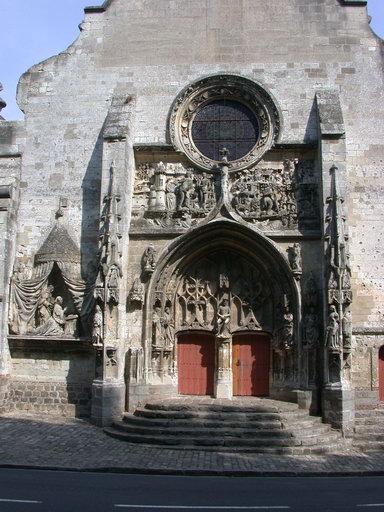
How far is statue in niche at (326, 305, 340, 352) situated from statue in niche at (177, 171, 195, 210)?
14.4ft

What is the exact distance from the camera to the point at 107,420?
12.3 m

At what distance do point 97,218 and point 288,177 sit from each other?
5012 mm

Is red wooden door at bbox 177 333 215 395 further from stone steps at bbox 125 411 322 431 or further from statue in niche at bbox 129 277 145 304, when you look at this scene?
stone steps at bbox 125 411 322 431

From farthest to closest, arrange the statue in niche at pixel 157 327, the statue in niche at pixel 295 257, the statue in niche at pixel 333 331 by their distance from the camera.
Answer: the statue in niche at pixel 157 327, the statue in niche at pixel 295 257, the statue in niche at pixel 333 331

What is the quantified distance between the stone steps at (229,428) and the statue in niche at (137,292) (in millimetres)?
2516

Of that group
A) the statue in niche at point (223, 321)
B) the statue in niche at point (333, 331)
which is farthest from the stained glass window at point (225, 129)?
the statue in niche at point (333, 331)

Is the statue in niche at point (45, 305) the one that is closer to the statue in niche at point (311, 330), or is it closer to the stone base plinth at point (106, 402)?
the stone base plinth at point (106, 402)

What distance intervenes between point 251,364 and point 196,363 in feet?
4.60

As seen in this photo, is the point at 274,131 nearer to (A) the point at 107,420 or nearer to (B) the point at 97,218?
(B) the point at 97,218

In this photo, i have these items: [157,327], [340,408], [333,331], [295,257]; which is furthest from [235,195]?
[340,408]

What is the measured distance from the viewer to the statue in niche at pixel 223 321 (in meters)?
13.8

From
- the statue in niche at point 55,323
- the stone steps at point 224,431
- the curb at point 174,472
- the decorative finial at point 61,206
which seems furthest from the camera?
the decorative finial at point 61,206

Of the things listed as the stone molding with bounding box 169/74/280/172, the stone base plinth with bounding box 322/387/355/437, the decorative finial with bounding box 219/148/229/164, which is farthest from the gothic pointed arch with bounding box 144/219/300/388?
the stone molding with bounding box 169/74/280/172

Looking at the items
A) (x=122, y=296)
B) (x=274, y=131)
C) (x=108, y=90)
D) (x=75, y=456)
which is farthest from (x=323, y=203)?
(x=75, y=456)
